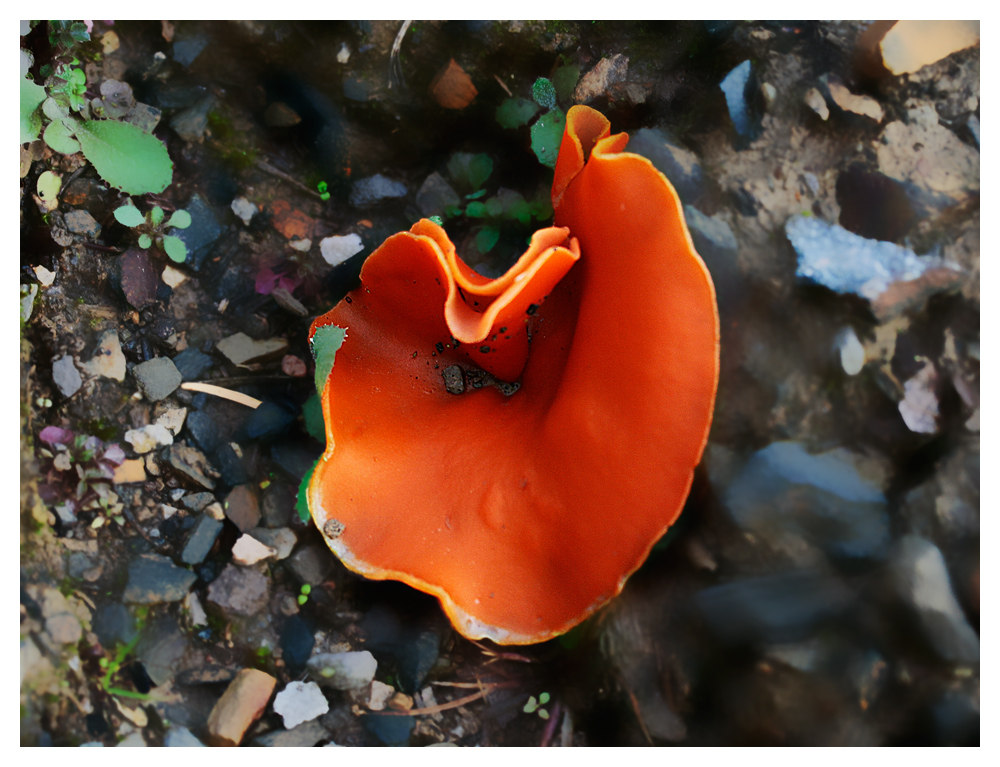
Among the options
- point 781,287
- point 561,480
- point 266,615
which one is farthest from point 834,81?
point 266,615

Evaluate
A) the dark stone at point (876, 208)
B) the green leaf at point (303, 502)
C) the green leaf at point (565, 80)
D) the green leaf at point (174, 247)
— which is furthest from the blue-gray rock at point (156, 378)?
the dark stone at point (876, 208)

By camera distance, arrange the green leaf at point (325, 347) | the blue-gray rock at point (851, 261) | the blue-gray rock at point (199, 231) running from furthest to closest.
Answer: the blue-gray rock at point (199, 231), the green leaf at point (325, 347), the blue-gray rock at point (851, 261)

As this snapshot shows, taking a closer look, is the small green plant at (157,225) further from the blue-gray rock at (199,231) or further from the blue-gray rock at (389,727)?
the blue-gray rock at (389,727)

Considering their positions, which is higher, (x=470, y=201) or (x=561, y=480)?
(x=470, y=201)

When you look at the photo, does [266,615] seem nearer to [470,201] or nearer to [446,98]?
[470,201]

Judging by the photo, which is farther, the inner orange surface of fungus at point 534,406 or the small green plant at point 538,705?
the small green plant at point 538,705

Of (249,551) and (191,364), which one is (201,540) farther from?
(191,364)
